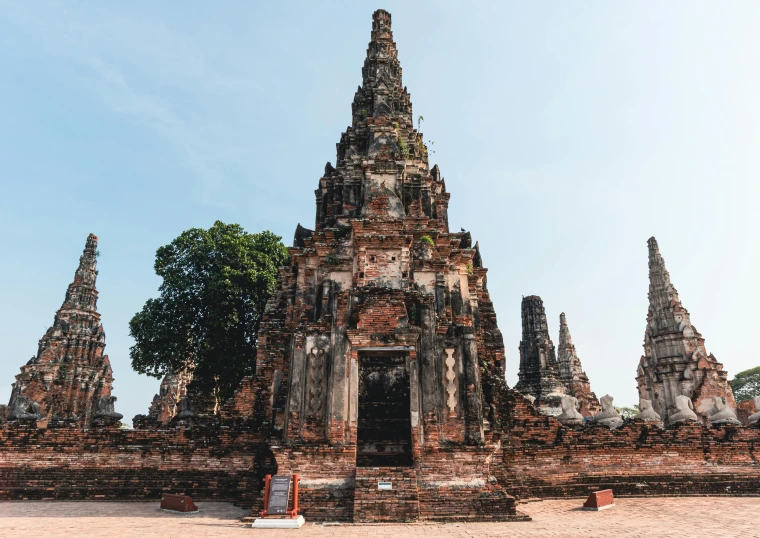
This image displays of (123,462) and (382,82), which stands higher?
(382,82)

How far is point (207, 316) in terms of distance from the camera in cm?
2280

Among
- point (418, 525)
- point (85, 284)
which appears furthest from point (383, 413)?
point (85, 284)

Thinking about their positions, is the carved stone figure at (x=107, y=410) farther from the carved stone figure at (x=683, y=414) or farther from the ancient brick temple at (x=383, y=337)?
the carved stone figure at (x=683, y=414)

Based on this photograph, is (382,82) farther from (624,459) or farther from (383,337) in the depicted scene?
(624,459)

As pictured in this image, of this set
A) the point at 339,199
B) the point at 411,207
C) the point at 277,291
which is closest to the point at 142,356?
the point at 277,291

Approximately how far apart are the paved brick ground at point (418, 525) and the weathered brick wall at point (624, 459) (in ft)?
4.22

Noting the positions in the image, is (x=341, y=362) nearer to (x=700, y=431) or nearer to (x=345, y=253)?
(x=345, y=253)

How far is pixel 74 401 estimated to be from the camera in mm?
35562

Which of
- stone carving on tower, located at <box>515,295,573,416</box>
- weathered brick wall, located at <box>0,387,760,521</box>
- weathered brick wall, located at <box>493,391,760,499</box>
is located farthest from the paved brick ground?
stone carving on tower, located at <box>515,295,573,416</box>

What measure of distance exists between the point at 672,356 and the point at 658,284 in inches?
182

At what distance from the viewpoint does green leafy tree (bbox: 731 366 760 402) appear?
175 ft

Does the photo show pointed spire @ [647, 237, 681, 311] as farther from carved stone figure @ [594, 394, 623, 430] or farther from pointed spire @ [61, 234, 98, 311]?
pointed spire @ [61, 234, 98, 311]

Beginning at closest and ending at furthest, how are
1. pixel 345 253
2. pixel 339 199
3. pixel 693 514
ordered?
pixel 693 514 < pixel 345 253 < pixel 339 199

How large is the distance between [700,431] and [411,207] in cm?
1107
